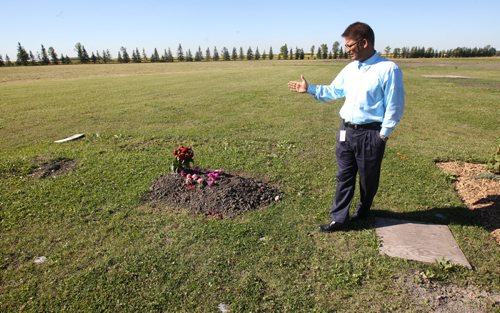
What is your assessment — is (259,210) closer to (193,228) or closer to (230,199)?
(230,199)

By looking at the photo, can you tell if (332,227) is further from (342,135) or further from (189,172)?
(189,172)

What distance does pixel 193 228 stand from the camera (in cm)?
446

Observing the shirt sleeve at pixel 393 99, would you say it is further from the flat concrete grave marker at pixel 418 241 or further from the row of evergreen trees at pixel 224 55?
the row of evergreen trees at pixel 224 55

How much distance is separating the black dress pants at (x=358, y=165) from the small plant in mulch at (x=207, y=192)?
4.05 ft

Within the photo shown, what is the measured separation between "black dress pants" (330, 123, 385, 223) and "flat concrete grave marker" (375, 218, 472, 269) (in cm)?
41

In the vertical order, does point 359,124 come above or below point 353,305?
above

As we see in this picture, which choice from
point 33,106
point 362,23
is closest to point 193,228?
point 362,23

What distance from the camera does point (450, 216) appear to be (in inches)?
188

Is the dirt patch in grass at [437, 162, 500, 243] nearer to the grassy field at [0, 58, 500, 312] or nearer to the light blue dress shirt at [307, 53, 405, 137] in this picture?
the grassy field at [0, 58, 500, 312]

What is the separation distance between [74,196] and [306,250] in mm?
4009

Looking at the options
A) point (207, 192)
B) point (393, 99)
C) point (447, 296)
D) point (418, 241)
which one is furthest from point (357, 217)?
point (207, 192)

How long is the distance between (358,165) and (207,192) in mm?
2340

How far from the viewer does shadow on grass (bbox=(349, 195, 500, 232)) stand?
4539 millimetres

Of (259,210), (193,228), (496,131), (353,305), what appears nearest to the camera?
(353,305)
